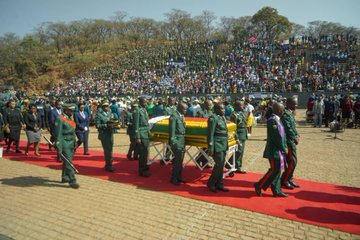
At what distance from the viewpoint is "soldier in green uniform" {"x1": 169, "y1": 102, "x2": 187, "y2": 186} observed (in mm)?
6973

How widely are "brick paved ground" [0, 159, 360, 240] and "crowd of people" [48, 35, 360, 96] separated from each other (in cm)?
2283

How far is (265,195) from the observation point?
639 cm

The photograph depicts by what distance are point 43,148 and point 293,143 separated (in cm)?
978

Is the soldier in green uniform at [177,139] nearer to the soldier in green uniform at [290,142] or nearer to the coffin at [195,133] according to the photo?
the coffin at [195,133]

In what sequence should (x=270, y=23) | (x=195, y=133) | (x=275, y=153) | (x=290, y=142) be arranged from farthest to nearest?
1. (x=270, y=23)
2. (x=195, y=133)
3. (x=290, y=142)
4. (x=275, y=153)

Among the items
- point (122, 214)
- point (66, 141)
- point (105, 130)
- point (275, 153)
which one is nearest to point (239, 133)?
point (275, 153)

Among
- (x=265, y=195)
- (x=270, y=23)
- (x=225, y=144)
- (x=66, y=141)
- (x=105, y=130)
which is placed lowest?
(x=265, y=195)

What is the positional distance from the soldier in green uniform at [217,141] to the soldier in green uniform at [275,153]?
88cm

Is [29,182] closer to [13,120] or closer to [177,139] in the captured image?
[177,139]

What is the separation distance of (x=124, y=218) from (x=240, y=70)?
92.3 ft

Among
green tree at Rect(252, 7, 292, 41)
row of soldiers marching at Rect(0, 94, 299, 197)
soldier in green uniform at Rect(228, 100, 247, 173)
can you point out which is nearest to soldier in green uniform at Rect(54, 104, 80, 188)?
row of soldiers marching at Rect(0, 94, 299, 197)

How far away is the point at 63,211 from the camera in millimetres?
5707

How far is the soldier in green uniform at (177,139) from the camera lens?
697cm

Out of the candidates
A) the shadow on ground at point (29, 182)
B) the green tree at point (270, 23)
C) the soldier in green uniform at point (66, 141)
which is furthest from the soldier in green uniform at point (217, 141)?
the green tree at point (270, 23)
